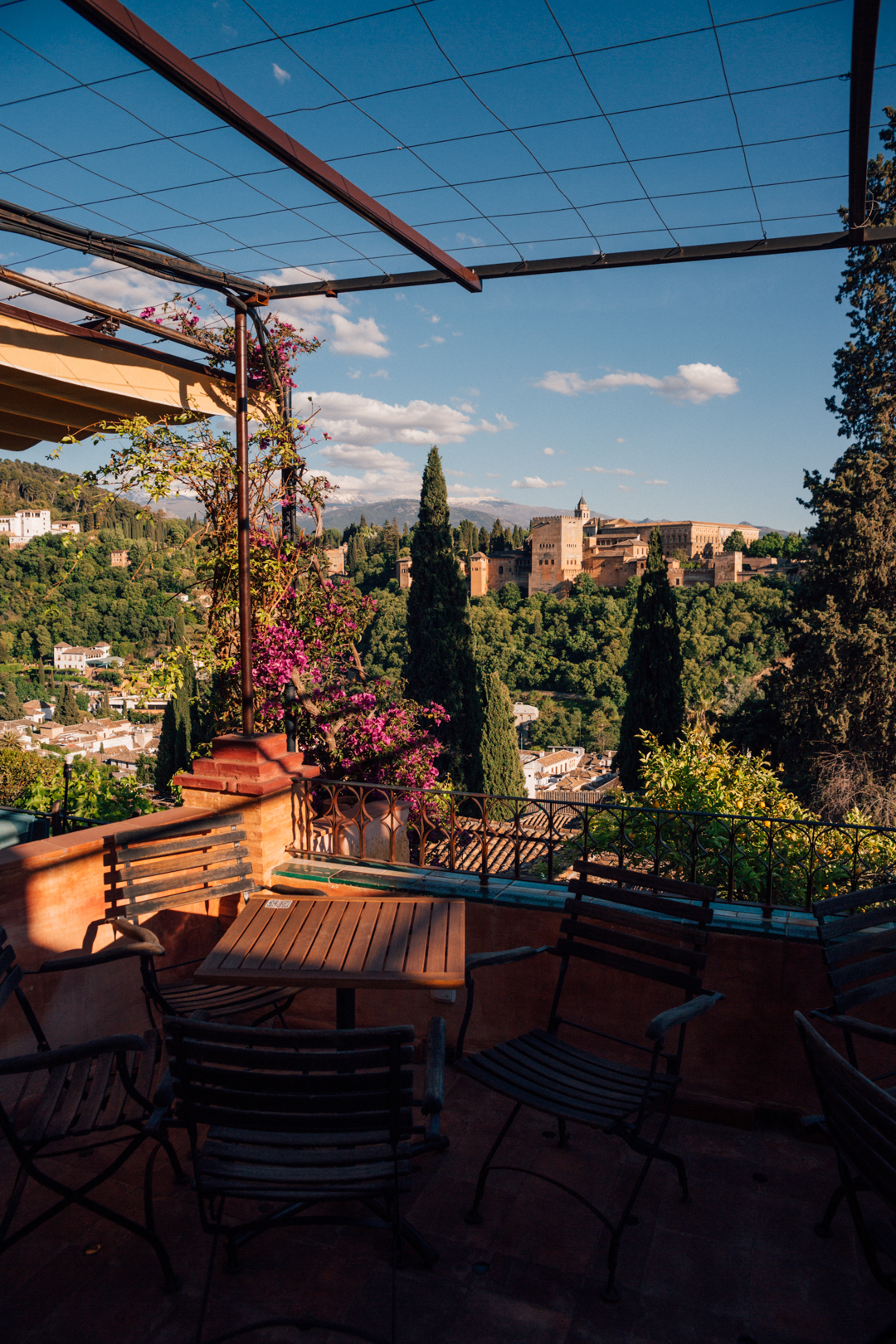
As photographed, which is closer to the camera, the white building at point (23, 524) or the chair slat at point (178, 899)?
the chair slat at point (178, 899)

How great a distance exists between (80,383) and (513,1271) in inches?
142

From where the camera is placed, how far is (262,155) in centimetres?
282

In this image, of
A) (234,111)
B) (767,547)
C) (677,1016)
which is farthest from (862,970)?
(767,547)

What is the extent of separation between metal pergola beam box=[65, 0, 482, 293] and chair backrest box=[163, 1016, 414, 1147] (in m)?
2.37

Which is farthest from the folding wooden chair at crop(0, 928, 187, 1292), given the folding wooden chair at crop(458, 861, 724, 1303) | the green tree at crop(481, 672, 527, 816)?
the green tree at crop(481, 672, 527, 816)

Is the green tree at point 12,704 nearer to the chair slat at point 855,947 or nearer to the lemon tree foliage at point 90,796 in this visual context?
the lemon tree foliage at point 90,796

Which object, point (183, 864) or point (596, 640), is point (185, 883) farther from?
point (596, 640)

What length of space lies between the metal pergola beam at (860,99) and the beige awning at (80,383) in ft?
9.63

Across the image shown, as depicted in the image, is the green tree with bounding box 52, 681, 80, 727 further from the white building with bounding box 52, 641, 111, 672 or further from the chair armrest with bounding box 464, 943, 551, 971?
the chair armrest with bounding box 464, 943, 551, 971

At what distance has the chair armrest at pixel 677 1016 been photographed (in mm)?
1834

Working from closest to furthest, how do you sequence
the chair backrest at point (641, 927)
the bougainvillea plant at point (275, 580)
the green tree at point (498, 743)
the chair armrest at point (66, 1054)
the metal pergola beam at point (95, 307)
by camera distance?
1. the chair armrest at point (66, 1054)
2. the chair backrest at point (641, 927)
3. the metal pergola beam at point (95, 307)
4. the bougainvillea plant at point (275, 580)
5. the green tree at point (498, 743)

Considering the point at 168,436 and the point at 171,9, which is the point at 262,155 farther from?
the point at 168,436

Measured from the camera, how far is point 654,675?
19.2m

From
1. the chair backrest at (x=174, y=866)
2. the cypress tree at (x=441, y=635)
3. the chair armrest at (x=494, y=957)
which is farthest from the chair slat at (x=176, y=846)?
the cypress tree at (x=441, y=635)
